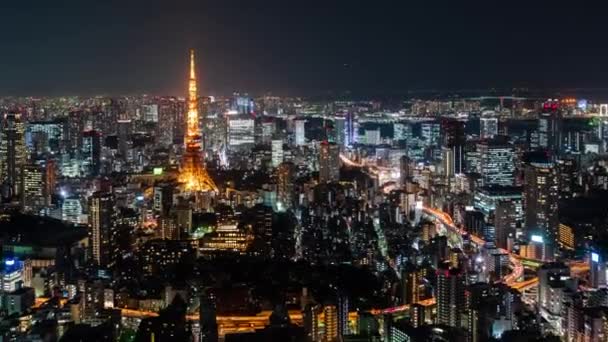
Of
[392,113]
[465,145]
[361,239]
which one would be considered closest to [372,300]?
[361,239]

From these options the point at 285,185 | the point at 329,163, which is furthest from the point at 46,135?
the point at 329,163

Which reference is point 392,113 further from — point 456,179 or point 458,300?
point 458,300

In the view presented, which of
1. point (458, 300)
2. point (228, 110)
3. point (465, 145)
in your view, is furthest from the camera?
point (228, 110)

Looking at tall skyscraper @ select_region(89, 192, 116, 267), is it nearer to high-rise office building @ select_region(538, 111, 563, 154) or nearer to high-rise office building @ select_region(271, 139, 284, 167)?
high-rise office building @ select_region(271, 139, 284, 167)

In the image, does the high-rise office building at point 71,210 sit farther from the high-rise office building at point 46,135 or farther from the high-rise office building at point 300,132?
the high-rise office building at point 300,132

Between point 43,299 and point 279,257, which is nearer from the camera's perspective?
point 43,299

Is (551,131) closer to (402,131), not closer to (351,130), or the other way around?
(402,131)

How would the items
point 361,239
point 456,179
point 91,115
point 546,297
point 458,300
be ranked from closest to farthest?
1. point 458,300
2. point 546,297
3. point 361,239
4. point 456,179
5. point 91,115
